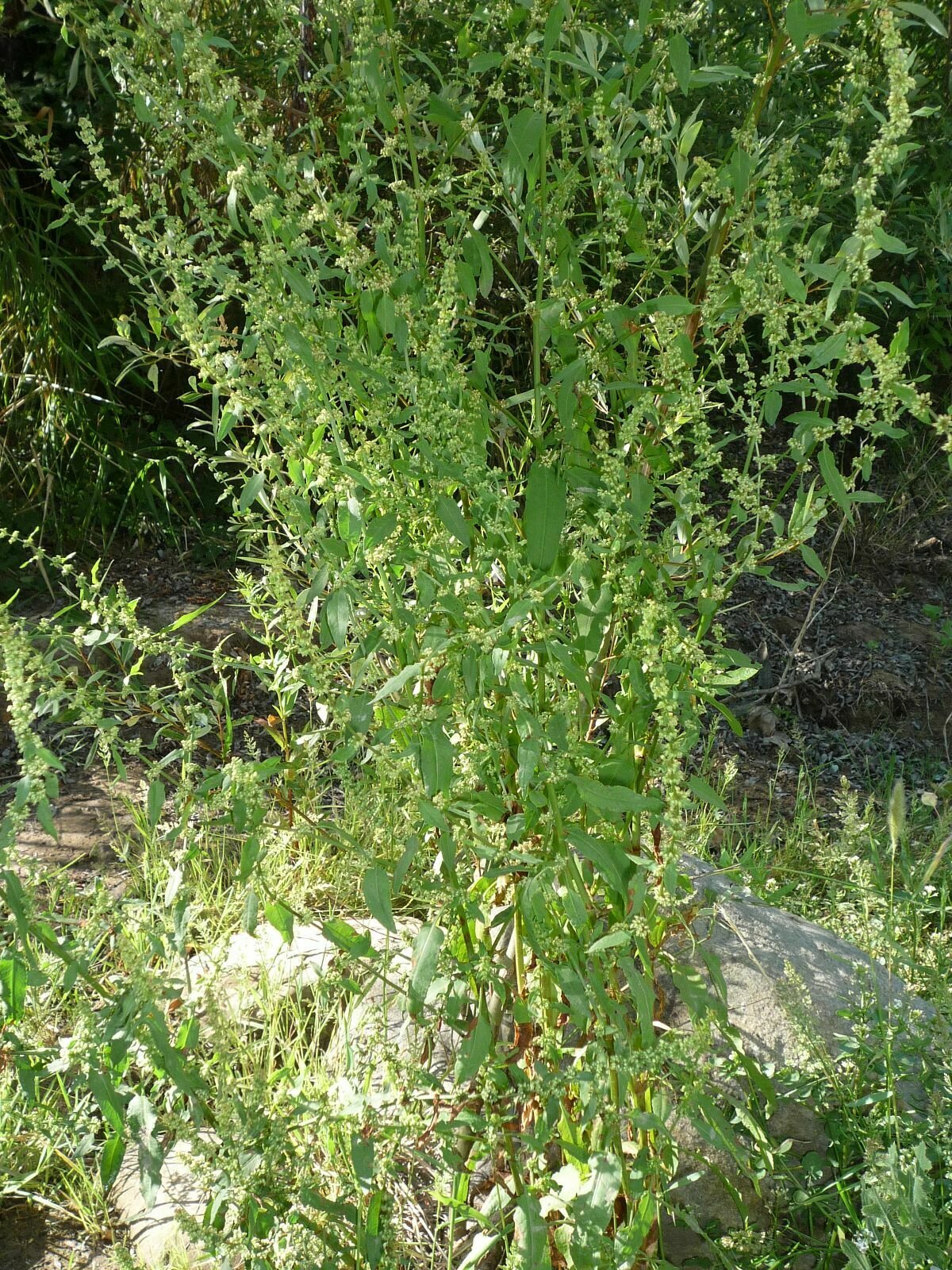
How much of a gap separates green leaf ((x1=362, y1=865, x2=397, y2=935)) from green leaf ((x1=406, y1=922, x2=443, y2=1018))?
5 centimetres

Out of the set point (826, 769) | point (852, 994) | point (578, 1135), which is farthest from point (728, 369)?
point (578, 1135)

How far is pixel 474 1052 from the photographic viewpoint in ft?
4.10

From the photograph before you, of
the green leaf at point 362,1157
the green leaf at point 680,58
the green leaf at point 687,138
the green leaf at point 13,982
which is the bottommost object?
the green leaf at point 362,1157

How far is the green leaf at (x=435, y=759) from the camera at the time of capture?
115cm

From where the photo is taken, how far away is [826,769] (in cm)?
362

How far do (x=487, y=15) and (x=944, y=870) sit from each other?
7.49 feet

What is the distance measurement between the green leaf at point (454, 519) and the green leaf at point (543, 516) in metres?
0.08

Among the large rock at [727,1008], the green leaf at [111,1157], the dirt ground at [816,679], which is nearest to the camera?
the green leaf at [111,1157]

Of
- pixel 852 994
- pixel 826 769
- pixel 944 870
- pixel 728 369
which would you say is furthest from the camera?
pixel 728 369

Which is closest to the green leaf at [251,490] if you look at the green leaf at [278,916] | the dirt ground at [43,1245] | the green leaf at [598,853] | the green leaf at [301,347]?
the green leaf at [301,347]

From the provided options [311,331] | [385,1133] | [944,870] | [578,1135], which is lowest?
[944,870]

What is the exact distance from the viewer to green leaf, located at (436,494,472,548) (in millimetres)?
1190

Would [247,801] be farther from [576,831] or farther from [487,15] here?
[487,15]

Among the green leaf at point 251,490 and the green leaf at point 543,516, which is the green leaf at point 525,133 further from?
the green leaf at point 251,490
